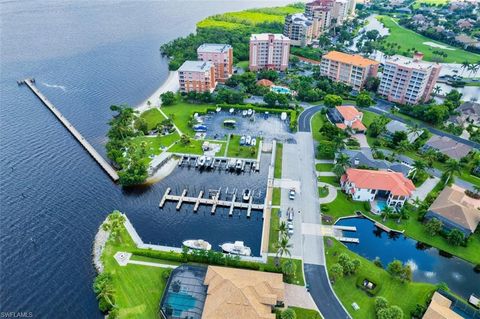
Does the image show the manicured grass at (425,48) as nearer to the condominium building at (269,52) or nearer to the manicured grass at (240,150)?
the condominium building at (269,52)

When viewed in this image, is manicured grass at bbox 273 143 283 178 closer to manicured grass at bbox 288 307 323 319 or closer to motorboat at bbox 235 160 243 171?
motorboat at bbox 235 160 243 171

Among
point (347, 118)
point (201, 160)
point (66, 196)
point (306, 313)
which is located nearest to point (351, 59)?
point (347, 118)

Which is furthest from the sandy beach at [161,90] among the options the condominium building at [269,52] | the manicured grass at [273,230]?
the manicured grass at [273,230]

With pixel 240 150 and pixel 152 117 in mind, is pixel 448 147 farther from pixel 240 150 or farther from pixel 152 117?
pixel 152 117

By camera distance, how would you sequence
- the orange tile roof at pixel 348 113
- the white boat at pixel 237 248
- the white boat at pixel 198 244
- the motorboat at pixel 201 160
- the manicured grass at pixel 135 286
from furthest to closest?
the orange tile roof at pixel 348 113
the motorboat at pixel 201 160
the white boat at pixel 198 244
the white boat at pixel 237 248
the manicured grass at pixel 135 286

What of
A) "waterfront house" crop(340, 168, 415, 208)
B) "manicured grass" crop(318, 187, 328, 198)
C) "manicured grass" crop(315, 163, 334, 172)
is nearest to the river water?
"manicured grass" crop(318, 187, 328, 198)
